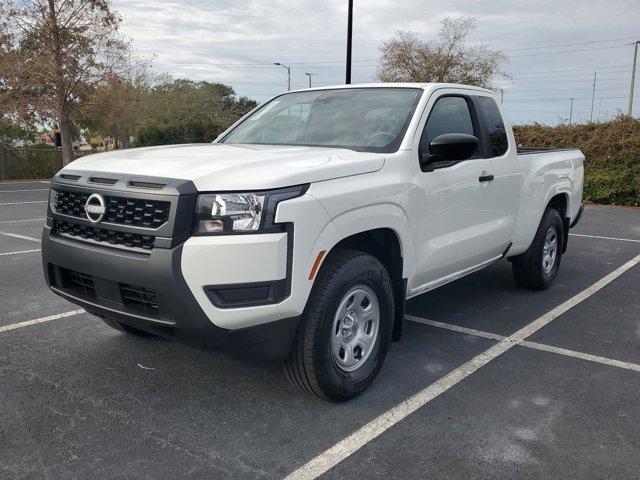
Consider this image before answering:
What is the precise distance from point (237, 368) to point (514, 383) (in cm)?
181

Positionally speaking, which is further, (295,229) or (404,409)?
(404,409)

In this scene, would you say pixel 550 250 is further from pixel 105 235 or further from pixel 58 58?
pixel 58 58

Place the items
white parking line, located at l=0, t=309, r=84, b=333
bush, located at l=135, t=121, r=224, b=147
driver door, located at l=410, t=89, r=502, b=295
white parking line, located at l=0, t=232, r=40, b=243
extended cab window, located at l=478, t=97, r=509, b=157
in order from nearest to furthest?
1. driver door, located at l=410, t=89, r=502, b=295
2. white parking line, located at l=0, t=309, r=84, b=333
3. extended cab window, located at l=478, t=97, r=509, b=157
4. white parking line, located at l=0, t=232, r=40, b=243
5. bush, located at l=135, t=121, r=224, b=147

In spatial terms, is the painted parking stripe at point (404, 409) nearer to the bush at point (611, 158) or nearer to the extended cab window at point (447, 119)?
the extended cab window at point (447, 119)

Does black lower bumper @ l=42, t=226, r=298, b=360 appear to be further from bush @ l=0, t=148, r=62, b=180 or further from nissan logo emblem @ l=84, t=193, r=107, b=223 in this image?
bush @ l=0, t=148, r=62, b=180

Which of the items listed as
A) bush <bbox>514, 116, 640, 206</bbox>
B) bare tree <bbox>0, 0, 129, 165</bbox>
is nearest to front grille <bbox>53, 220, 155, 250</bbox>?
bush <bbox>514, 116, 640, 206</bbox>

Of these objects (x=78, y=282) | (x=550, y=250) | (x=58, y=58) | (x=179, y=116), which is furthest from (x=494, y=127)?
(x=179, y=116)

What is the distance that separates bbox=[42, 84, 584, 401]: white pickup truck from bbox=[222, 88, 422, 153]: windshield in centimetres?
2

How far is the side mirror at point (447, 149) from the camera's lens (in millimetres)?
3721

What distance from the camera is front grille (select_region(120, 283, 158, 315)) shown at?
2.93 meters

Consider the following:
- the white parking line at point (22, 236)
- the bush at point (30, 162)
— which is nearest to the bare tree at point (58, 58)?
the bush at point (30, 162)

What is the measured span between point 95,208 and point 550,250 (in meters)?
4.82

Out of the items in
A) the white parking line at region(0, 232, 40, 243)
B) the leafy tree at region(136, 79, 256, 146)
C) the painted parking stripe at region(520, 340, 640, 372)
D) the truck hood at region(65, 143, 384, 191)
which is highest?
the leafy tree at region(136, 79, 256, 146)

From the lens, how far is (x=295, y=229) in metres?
2.87
